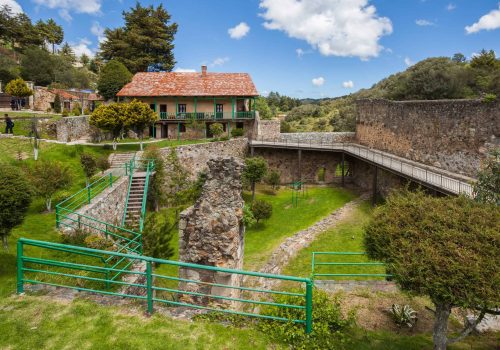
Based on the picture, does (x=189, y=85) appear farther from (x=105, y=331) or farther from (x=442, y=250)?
(x=442, y=250)

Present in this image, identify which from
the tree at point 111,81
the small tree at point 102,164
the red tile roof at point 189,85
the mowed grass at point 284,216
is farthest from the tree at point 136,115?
the tree at point 111,81

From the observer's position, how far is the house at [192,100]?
33469 mm

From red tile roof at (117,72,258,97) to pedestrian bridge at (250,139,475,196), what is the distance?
649cm

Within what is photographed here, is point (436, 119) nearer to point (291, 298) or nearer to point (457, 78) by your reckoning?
point (291, 298)

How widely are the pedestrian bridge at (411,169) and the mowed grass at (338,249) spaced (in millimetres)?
3346

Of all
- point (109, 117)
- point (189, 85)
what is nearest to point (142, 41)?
point (189, 85)

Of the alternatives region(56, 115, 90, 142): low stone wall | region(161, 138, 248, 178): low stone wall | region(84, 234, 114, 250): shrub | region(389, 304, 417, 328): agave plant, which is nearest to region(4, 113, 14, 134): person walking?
region(56, 115, 90, 142): low stone wall

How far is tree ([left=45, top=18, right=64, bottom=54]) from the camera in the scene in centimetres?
6707

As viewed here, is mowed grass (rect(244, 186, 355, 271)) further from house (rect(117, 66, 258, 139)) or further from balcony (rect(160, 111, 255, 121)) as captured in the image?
house (rect(117, 66, 258, 139))

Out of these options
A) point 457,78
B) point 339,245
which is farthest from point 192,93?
point 457,78

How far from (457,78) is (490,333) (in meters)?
39.0

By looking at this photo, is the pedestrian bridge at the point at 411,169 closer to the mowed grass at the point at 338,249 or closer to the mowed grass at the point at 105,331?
the mowed grass at the point at 338,249

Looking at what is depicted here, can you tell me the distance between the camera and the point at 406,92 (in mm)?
42656

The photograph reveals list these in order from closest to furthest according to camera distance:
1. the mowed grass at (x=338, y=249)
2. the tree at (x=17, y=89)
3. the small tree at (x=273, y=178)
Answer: the mowed grass at (x=338, y=249)
the small tree at (x=273, y=178)
the tree at (x=17, y=89)
